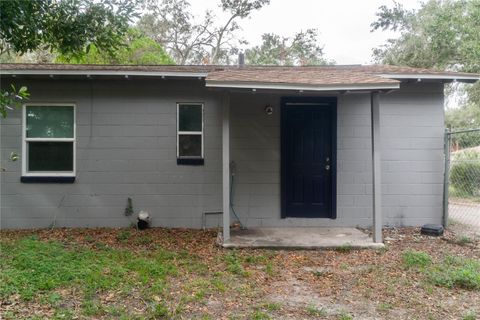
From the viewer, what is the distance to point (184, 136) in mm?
6480

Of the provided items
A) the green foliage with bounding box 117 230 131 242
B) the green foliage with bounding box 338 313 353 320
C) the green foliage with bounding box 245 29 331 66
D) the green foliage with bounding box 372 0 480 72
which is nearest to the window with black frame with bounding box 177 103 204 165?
the green foliage with bounding box 117 230 131 242

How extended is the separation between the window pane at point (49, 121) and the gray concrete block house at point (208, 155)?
2cm

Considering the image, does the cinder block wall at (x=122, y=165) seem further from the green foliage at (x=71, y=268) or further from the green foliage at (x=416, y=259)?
the green foliage at (x=416, y=259)

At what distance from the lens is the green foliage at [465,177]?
25.2ft

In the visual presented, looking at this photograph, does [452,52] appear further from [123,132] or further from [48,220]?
[48,220]

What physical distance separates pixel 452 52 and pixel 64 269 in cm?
1493

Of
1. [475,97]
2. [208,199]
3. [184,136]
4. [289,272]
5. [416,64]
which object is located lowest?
[289,272]

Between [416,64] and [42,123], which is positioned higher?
[416,64]

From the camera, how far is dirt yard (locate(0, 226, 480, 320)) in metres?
3.19

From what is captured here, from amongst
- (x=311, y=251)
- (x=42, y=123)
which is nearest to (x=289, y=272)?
(x=311, y=251)

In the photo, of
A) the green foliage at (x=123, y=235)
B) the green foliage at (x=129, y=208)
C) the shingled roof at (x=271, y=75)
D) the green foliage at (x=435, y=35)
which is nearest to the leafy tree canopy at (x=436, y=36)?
the green foliage at (x=435, y=35)

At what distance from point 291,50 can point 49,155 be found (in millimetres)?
16543

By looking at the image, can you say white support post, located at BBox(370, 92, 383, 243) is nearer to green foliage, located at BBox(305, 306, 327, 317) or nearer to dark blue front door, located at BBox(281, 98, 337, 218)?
dark blue front door, located at BBox(281, 98, 337, 218)

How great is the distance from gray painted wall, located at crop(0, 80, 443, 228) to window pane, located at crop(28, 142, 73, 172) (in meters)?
0.25
